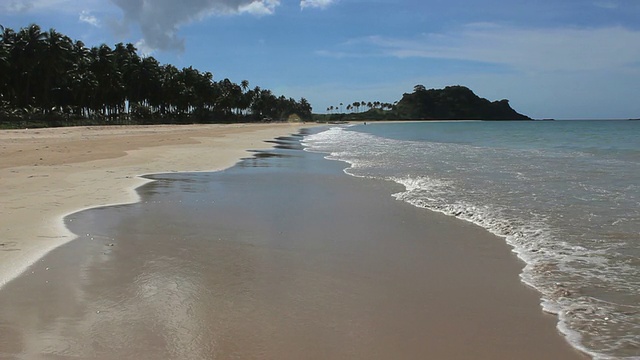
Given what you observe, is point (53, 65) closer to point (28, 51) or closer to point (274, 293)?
point (28, 51)

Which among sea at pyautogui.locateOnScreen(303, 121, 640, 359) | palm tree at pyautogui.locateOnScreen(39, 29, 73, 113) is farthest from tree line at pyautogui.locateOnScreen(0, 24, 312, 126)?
sea at pyautogui.locateOnScreen(303, 121, 640, 359)

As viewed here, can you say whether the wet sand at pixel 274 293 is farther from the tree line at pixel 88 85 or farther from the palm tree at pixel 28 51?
the palm tree at pixel 28 51

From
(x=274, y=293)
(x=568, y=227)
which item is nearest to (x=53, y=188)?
(x=274, y=293)

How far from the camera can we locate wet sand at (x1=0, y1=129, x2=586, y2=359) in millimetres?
3689

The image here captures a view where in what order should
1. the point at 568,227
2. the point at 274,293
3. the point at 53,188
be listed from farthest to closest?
the point at 53,188 → the point at 568,227 → the point at 274,293

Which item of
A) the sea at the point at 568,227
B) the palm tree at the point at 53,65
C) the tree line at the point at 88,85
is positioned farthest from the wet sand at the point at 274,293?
the palm tree at the point at 53,65

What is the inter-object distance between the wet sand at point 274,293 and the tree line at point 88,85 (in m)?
47.8

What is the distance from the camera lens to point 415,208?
9602mm

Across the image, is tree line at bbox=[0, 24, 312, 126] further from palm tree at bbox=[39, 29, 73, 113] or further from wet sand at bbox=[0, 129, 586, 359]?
wet sand at bbox=[0, 129, 586, 359]

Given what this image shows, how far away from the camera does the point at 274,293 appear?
4.83 metres

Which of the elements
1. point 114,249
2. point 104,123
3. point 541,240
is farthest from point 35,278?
point 104,123

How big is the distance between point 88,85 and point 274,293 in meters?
76.2

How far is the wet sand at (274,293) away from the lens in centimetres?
369

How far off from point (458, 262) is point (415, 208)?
3.57m
